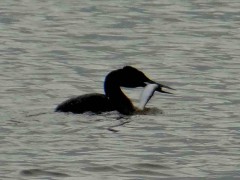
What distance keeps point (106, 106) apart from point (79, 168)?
3747 mm

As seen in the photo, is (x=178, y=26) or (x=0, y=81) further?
(x=178, y=26)

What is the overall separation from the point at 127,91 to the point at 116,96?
104 inches

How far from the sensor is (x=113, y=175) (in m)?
14.5

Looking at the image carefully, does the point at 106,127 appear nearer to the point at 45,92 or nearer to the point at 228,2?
the point at 45,92

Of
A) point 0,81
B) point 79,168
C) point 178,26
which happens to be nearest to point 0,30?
point 178,26

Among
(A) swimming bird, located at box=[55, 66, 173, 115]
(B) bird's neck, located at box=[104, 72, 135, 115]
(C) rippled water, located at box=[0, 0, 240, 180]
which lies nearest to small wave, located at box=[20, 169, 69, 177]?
(C) rippled water, located at box=[0, 0, 240, 180]

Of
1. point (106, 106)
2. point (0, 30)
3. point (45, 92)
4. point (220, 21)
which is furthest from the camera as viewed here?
point (220, 21)

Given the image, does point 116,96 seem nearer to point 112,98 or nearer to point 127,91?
point 112,98

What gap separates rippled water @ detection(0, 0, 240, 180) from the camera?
15.1m

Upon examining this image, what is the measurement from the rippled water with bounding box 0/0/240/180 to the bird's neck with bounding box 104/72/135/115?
0.84ft

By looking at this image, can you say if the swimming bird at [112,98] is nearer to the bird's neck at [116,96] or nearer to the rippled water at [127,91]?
the bird's neck at [116,96]

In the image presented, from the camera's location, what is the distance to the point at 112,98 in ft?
61.4

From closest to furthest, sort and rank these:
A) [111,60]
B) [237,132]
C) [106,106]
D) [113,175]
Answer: [113,175], [237,132], [106,106], [111,60]

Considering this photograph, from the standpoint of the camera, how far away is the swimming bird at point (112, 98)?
1798cm
